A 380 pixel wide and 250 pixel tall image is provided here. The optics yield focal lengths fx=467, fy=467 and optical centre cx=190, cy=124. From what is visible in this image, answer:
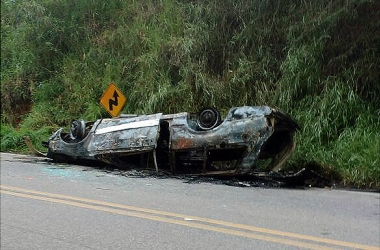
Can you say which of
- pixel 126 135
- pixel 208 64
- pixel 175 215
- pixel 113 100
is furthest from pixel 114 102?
pixel 175 215

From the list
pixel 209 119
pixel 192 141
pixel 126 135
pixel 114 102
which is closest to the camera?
pixel 192 141

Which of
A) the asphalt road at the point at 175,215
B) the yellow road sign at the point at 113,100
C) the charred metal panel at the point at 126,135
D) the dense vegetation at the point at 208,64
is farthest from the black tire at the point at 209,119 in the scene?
the yellow road sign at the point at 113,100

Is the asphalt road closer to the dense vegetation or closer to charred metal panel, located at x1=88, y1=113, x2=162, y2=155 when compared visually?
charred metal panel, located at x1=88, y1=113, x2=162, y2=155

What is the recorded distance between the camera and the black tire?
27.1 feet

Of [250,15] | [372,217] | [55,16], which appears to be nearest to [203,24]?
[250,15]

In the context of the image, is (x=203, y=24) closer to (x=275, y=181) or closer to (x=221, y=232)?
(x=275, y=181)

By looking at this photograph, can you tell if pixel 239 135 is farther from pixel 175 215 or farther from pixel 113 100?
pixel 113 100

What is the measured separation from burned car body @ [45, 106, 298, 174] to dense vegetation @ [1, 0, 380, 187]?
3.83 feet

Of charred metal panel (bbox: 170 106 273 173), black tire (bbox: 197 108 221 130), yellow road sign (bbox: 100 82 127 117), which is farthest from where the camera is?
yellow road sign (bbox: 100 82 127 117)

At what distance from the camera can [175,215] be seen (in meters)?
5.61

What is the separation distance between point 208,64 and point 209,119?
4.47 meters

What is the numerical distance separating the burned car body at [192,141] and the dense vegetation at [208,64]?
117cm

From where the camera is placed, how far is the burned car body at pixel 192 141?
305 inches

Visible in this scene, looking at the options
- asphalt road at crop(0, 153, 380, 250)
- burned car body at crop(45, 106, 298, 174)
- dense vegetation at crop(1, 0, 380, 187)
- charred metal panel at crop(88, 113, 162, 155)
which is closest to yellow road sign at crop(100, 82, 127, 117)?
dense vegetation at crop(1, 0, 380, 187)
